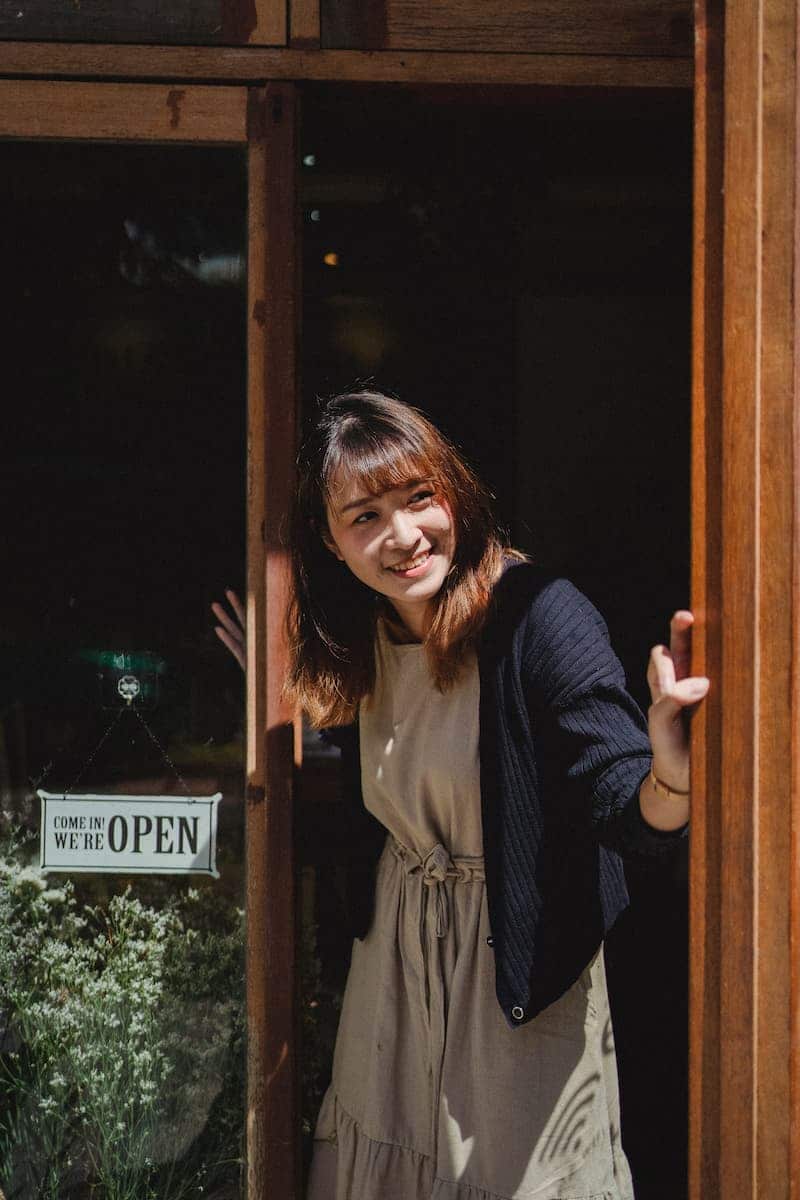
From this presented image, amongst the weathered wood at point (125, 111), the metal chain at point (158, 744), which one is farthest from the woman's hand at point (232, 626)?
the weathered wood at point (125, 111)

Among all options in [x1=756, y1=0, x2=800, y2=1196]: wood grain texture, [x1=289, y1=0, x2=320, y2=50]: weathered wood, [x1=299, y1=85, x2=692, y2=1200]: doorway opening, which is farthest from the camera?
[x1=299, y1=85, x2=692, y2=1200]: doorway opening

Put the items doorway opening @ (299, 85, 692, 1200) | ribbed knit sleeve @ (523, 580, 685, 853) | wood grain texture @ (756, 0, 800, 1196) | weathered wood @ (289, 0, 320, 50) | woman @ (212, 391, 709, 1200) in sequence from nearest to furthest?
wood grain texture @ (756, 0, 800, 1196)
ribbed knit sleeve @ (523, 580, 685, 853)
woman @ (212, 391, 709, 1200)
weathered wood @ (289, 0, 320, 50)
doorway opening @ (299, 85, 692, 1200)

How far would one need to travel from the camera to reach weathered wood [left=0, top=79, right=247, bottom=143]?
6.92 ft

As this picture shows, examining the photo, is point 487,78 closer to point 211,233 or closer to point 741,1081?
point 211,233

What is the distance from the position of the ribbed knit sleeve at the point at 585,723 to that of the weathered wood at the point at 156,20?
4.14ft

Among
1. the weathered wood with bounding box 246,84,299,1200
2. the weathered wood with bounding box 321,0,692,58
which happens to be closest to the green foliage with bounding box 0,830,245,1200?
the weathered wood with bounding box 246,84,299,1200

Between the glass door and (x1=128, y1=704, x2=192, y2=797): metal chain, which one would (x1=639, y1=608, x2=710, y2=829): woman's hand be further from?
(x1=128, y1=704, x2=192, y2=797): metal chain

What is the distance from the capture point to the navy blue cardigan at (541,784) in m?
1.61

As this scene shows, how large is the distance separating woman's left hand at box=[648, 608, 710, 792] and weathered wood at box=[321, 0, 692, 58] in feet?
4.20

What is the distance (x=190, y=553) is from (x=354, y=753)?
607 millimetres

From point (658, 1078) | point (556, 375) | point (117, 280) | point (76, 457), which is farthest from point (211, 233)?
point (658, 1078)

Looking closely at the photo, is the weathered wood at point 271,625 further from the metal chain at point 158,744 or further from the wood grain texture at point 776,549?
the wood grain texture at point 776,549

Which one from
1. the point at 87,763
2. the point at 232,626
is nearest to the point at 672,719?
the point at 232,626

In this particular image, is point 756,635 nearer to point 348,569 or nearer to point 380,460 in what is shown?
point 380,460
